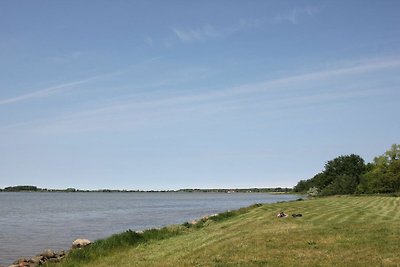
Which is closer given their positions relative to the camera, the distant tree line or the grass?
the grass

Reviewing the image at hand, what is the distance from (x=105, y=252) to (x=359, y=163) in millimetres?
149484

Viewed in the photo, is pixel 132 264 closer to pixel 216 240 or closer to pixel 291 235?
pixel 216 240

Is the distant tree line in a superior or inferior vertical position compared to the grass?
superior

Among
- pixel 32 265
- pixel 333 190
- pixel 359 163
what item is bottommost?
pixel 32 265

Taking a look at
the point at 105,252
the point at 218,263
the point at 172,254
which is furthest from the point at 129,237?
the point at 218,263

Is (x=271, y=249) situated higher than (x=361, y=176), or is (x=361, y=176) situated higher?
(x=361, y=176)

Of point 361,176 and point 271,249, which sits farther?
point 361,176

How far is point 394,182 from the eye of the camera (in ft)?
383

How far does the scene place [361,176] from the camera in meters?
135

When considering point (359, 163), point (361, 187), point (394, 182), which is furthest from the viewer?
point (359, 163)

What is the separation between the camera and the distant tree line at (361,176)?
117625mm

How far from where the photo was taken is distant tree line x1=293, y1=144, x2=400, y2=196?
11762 centimetres

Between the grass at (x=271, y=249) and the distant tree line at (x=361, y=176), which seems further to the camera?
the distant tree line at (x=361, y=176)

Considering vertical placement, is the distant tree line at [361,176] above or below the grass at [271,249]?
above
